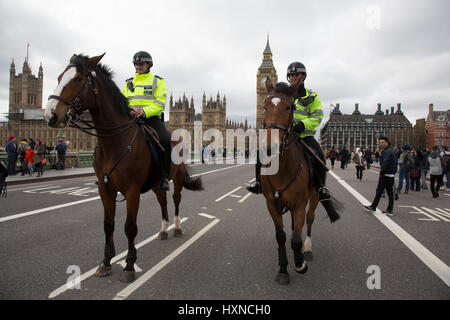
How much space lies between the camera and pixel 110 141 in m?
3.97

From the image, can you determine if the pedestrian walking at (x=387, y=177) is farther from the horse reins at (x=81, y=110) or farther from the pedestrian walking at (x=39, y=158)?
the pedestrian walking at (x=39, y=158)

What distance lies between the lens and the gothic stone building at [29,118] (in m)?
113

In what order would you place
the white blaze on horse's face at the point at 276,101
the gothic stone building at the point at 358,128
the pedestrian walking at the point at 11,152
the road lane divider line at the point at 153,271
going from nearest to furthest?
the road lane divider line at the point at 153,271
the white blaze on horse's face at the point at 276,101
the pedestrian walking at the point at 11,152
the gothic stone building at the point at 358,128

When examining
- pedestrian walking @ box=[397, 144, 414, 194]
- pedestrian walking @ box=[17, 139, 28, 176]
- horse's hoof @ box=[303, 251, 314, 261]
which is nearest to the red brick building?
pedestrian walking @ box=[397, 144, 414, 194]

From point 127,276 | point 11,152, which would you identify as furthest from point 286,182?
point 11,152

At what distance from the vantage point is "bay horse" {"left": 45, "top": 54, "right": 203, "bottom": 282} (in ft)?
11.7

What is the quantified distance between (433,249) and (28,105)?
150 metres

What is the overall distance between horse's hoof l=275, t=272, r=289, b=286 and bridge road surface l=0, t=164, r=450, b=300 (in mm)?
68

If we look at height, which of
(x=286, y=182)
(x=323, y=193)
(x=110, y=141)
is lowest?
(x=323, y=193)

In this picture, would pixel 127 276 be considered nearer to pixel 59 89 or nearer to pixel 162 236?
pixel 162 236

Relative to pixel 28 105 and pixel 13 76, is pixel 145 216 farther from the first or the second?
pixel 13 76

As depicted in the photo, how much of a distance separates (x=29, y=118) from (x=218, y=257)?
135 metres

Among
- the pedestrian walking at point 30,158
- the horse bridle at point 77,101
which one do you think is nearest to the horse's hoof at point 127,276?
the horse bridle at point 77,101

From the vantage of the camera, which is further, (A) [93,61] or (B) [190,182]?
(B) [190,182]
